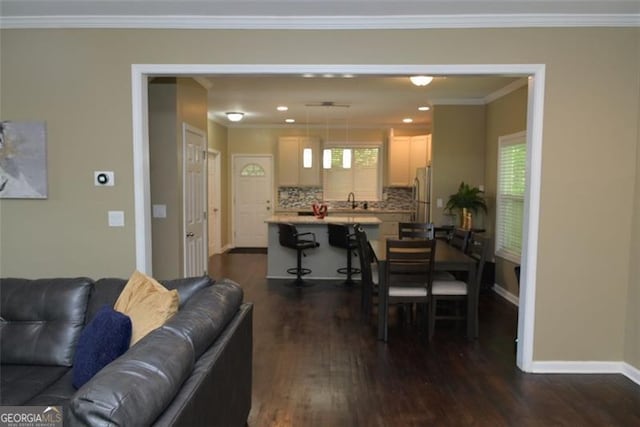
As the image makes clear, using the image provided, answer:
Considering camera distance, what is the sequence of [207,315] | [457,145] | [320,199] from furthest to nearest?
[320,199] → [457,145] → [207,315]

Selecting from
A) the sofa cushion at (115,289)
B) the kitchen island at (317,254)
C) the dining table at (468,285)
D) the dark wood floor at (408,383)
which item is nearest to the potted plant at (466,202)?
the kitchen island at (317,254)

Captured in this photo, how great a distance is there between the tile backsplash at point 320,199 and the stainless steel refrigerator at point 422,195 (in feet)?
1.16

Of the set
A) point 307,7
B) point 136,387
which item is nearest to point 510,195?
point 307,7

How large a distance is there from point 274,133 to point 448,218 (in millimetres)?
4286

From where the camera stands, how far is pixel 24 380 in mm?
2068

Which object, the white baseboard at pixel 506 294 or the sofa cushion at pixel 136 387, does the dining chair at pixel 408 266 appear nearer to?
the white baseboard at pixel 506 294

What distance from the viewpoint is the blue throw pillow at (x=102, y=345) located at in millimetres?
1886

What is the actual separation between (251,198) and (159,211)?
4.70 meters

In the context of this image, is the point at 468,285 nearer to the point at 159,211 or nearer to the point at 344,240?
the point at 344,240

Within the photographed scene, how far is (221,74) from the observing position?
328 centimetres

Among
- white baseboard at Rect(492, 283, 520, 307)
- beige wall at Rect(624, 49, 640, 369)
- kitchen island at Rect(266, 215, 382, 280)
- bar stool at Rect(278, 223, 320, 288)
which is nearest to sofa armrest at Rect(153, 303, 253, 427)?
beige wall at Rect(624, 49, 640, 369)

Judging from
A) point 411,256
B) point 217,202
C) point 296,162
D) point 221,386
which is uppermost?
point 296,162

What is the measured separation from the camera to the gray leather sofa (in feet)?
4.02

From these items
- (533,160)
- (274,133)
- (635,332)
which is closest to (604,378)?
(635,332)
